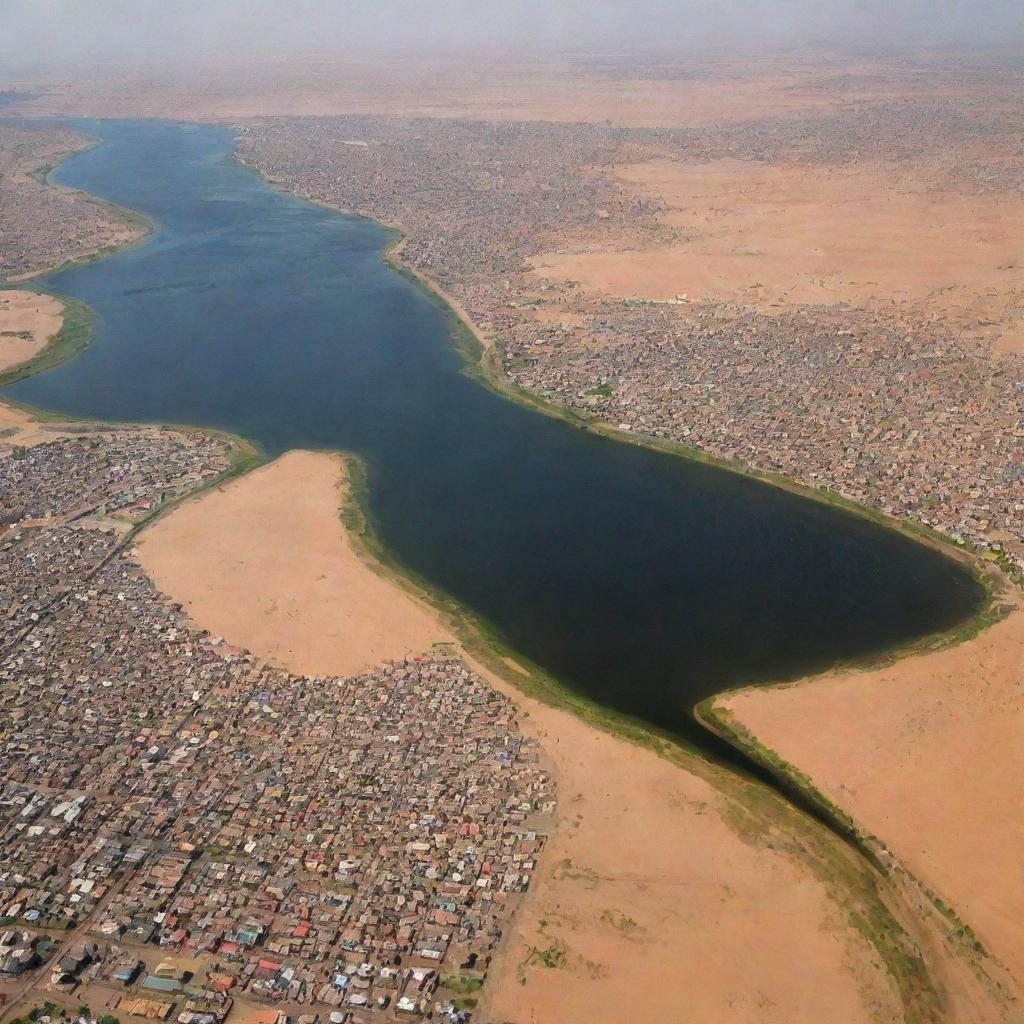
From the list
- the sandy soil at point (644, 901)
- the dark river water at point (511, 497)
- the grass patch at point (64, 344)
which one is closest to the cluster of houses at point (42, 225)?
the dark river water at point (511, 497)

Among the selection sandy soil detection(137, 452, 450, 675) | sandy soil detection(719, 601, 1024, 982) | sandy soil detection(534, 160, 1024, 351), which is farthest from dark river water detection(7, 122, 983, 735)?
sandy soil detection(534, 160, 1024, 351)

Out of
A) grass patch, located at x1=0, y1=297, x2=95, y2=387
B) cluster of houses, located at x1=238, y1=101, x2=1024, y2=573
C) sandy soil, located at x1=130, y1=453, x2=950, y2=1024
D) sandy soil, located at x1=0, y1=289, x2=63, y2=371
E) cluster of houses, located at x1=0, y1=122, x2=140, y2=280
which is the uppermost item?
cluster of houses, located at x1=238, y1=101, x2=1024, y2=573

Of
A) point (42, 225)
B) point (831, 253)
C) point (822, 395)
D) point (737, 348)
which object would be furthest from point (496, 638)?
point (42, 225)

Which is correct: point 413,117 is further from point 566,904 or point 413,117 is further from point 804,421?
point 566,904

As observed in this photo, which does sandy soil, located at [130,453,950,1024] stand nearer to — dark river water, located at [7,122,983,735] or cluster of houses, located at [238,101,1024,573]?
dark river water, located at [7,122,983,735]

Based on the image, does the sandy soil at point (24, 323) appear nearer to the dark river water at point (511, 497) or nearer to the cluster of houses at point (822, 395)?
the dark river water at point (511, 497)

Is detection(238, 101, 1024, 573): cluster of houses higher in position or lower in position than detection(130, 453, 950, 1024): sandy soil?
higher
